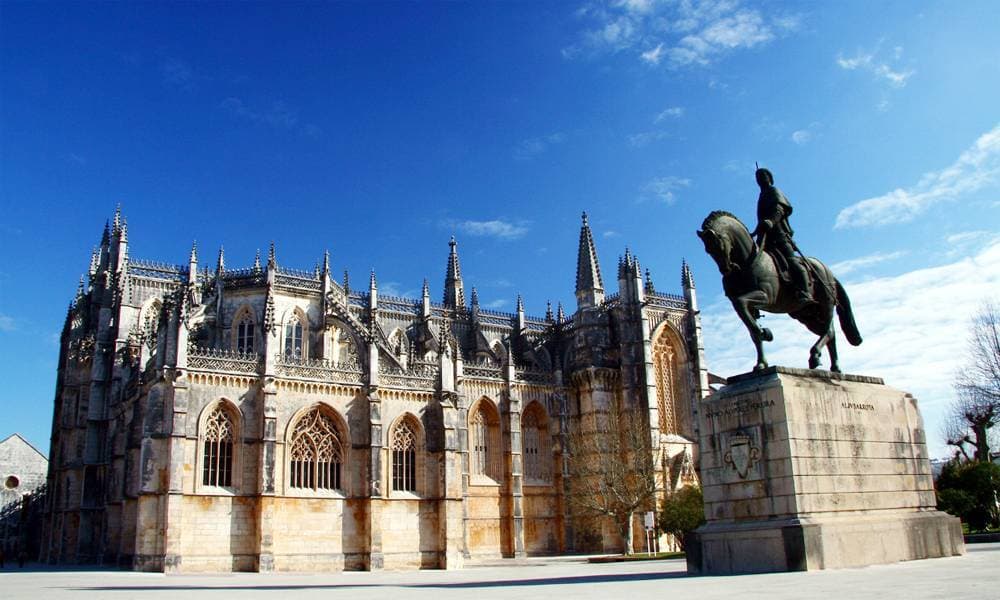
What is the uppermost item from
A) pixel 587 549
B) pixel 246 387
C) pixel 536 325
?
pixel 536 325

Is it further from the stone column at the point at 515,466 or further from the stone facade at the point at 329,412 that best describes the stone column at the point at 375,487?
the stone column at the point at 515,466

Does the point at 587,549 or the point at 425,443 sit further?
the point at 587,549

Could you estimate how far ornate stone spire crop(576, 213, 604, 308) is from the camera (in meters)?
55.4

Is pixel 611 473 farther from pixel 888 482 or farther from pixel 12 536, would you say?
pixel 12 536

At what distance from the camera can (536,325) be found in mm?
61375

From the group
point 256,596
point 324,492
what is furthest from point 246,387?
point 256,596

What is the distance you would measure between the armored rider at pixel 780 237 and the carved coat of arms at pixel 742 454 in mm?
3340

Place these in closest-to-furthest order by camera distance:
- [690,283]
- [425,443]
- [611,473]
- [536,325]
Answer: [425,443] < [611,473] < [690,283] < [536,325]

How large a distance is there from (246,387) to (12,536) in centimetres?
3891

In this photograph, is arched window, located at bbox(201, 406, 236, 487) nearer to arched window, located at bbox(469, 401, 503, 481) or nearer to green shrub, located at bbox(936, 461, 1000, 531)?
arched window, located at bbox(469, 401, 503, 481)

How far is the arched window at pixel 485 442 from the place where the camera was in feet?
158

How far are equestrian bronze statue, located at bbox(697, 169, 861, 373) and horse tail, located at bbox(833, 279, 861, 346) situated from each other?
22 millimetres

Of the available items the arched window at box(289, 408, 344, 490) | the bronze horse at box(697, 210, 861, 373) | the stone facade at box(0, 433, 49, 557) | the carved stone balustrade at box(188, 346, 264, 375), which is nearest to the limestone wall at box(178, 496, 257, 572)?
the arched window at box(289, 408, 344, 490)

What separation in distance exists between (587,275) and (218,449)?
28.7m
